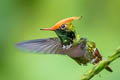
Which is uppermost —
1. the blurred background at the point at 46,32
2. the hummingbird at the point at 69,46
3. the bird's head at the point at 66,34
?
the bird's head at the point at 66,34

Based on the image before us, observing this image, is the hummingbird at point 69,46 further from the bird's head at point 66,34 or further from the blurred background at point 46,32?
the blurred background at point 46,32

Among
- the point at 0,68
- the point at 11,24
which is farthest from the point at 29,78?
the point at 11,24

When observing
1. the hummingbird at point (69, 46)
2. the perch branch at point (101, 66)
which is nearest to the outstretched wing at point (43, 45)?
the hummingbird at point (69, 46)

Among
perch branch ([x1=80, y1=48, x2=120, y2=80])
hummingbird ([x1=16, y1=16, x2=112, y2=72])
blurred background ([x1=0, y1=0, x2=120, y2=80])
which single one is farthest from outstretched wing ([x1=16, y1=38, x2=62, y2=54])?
perch branch ([x1=80, y1=48, x2=120, y2=80])

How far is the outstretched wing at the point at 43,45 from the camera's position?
2148 millimetres

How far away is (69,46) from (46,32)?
1646mm

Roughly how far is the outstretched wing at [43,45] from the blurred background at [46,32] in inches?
20.3

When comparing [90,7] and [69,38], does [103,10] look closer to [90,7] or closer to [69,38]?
[90,7]

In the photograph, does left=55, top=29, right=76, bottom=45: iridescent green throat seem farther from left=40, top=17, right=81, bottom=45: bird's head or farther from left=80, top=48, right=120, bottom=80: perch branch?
left=80, top=48, right=120, bottom=80: perch branch

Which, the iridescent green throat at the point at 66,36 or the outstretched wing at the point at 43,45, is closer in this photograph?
the iridescent green throat at the point at 66,36

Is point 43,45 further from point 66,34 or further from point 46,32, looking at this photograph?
point 46,32

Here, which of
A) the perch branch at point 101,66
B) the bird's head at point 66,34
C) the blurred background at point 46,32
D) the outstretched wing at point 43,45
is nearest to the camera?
the perch branch at point 101,66

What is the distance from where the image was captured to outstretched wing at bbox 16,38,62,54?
2.15m

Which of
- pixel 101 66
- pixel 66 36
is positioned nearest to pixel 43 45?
pixel 66 36
